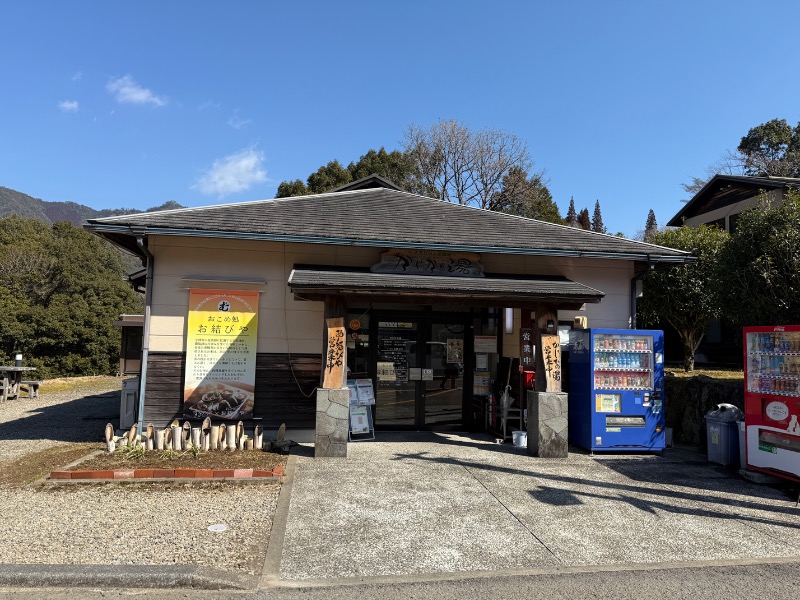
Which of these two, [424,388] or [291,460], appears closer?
[291,460]

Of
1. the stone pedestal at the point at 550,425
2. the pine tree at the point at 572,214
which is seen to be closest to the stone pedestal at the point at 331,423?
the stone pedestal at the point at 550,425

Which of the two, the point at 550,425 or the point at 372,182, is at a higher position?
the point at 372,182

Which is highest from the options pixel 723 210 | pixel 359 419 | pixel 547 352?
pixel 723 210

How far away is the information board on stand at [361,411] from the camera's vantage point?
913cm

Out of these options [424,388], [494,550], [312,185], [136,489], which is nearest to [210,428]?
[136,489]

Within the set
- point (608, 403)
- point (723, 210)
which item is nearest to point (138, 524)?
point (608, 403)

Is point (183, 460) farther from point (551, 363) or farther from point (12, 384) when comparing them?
A: point (12, 384)

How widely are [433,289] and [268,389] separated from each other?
3478 mm

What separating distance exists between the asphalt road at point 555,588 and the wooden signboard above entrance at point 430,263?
5.72 m

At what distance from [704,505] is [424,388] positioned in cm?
509

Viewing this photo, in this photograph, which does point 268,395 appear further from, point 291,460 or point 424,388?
point 424,388

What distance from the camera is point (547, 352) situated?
27.6 ft

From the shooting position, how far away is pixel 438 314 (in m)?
10.1

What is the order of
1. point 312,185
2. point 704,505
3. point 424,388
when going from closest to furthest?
point 704,505
point 424,388
point 312,185
